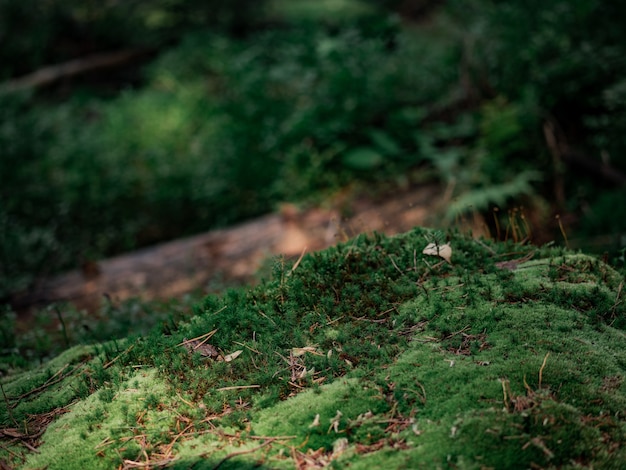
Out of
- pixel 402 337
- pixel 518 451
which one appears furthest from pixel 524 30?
pixel 518 451

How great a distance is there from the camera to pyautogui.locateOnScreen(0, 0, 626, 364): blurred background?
23.3 ft

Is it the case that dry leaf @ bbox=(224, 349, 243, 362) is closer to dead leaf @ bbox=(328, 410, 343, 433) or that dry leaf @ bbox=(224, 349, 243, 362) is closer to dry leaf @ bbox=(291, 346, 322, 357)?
dry leaf @ bbox=(291, 346, 322, 357)

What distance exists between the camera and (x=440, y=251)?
3107 mm

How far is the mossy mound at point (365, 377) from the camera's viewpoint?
6.70 ft

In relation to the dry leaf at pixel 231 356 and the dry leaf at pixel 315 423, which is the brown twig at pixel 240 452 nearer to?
the dry leaf at pixel 315 423

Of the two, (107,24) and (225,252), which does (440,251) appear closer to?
(225,252)

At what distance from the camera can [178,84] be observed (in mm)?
12234

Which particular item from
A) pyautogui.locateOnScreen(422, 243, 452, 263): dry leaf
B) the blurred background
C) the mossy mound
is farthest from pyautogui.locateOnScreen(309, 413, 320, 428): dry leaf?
the blurred background

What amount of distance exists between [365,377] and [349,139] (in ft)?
20.8

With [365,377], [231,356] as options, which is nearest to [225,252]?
[231,356]

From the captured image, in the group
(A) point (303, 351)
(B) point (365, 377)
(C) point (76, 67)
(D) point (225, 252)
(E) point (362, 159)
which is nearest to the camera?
(B) point (365, 377)

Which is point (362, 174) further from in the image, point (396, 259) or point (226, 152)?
point (396, 259)

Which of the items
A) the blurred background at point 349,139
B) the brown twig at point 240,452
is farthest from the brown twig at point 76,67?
the brown twig at point 240,452

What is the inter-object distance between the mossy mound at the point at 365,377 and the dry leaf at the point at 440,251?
0.04 m
